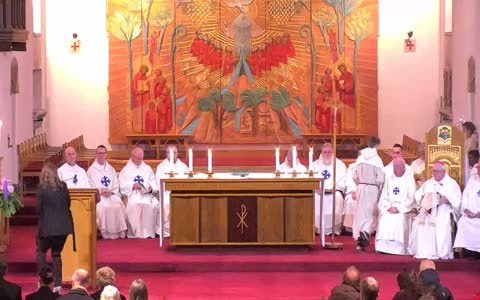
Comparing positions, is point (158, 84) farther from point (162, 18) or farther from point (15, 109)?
point (15, 109)

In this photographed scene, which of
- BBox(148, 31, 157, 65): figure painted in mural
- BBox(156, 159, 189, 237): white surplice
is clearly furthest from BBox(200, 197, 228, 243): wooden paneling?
BBox(148, 31, 157, 65): figure painted in mural

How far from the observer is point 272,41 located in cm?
2338

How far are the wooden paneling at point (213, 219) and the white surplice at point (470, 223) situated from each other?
3.05m

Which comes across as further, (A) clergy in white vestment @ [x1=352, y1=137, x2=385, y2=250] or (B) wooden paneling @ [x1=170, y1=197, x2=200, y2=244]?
(A) clergy in white vestment @ [x1=352, y1=137, x2=385, y2=250]

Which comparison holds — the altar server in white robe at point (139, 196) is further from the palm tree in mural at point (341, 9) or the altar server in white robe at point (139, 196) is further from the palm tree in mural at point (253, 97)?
the palm tree in mural at point (341, 9)

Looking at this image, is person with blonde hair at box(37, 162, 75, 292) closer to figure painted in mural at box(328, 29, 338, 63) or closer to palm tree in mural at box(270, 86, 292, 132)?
palm tree in mural at box(270, 86, 292, 132)

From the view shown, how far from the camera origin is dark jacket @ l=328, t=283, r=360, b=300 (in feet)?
33.2

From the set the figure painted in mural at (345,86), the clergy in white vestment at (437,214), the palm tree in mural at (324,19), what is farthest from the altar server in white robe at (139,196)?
the palm tree in mural at (324,19)

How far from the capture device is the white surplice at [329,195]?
17688mm

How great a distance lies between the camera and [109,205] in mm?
17734

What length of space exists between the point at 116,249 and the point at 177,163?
7.33 feet

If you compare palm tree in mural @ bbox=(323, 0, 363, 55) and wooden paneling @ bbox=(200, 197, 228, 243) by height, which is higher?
palm tree in mural @ bbox=(323, 0, 363, 55)

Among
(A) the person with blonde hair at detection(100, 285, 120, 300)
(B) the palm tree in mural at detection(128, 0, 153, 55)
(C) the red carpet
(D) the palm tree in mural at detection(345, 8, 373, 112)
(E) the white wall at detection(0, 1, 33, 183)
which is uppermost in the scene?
(B) the palm tree in mural at detection(128, 0, 153, 55)

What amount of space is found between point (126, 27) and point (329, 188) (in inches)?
279
